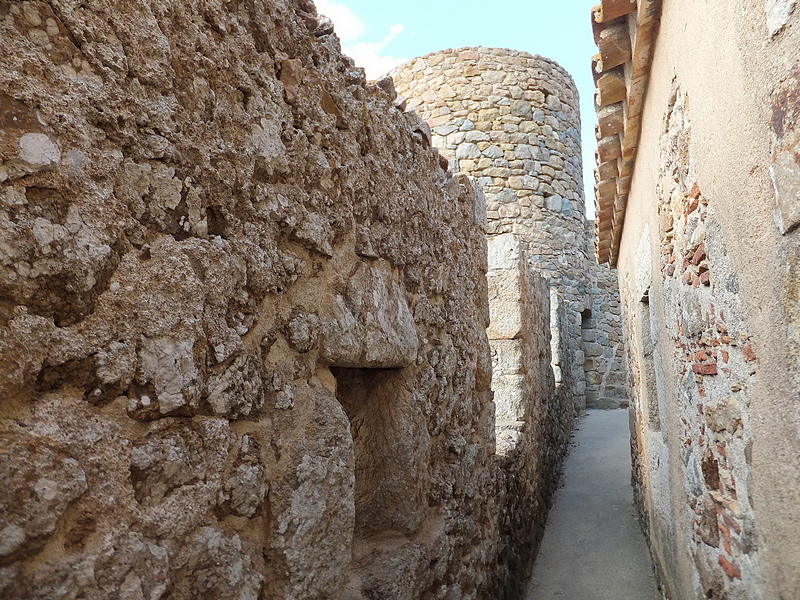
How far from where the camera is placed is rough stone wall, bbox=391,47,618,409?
8516mm

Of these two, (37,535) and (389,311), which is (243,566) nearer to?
(37,535)

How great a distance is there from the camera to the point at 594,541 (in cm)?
428

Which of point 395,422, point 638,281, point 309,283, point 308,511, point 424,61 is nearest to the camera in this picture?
point 308,511

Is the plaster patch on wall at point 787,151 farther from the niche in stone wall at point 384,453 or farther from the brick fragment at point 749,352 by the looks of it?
the niche in stone wall at point 384,453

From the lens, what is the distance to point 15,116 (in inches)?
32.2

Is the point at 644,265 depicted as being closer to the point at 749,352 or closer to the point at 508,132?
the point at 749,352

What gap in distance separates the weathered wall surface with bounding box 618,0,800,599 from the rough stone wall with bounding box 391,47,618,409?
5804 mm

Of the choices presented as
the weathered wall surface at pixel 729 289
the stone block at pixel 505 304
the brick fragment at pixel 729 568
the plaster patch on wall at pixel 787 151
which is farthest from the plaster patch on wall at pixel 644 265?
the plaster patch on wall at pixel 787 151

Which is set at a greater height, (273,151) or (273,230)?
(273,151)

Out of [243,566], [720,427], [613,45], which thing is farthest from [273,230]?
[613,45]

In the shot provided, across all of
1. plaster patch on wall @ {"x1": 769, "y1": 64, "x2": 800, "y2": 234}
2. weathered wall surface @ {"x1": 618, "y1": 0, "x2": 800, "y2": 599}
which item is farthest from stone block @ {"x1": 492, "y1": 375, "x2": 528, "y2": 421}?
plaster patch on wall @ {"x1": 769, "y1": 64, "x2": 800, "y2": 234}

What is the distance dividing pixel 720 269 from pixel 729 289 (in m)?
0.10

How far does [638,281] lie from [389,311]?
8.37 feet

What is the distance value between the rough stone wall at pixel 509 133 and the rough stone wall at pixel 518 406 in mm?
3540
